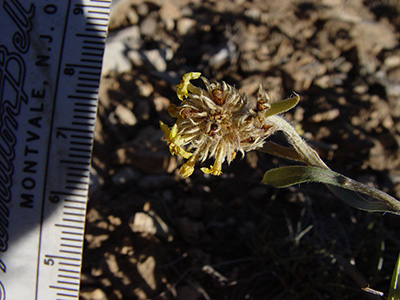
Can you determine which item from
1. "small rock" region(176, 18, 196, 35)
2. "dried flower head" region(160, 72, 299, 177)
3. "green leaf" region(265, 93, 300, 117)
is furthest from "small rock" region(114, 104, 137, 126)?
"green leaf" region(265, 93, 300, 117)

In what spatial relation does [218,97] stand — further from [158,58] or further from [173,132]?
[158,58]

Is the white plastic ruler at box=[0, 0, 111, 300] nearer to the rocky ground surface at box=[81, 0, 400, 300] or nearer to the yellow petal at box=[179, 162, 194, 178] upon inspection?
the rocky ground surface at box=[81, 0, 400, 300]

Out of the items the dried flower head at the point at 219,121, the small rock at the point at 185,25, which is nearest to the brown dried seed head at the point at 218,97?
the dried flower head at the point at 219,121

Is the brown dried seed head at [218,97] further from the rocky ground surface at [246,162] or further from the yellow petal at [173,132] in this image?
the rocky ground surface at [246,162]

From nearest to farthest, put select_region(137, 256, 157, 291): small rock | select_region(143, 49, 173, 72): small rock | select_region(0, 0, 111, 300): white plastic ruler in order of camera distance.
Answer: select_region(0, 0, 111, 300): white plastic ruler
select_region(137, 256, 157, 291): small rock
select_region(143, 49, 173, 72): small rock

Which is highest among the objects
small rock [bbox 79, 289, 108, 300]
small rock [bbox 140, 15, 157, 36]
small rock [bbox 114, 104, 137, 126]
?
small rock [bbox 140, 15, 157, 36]
